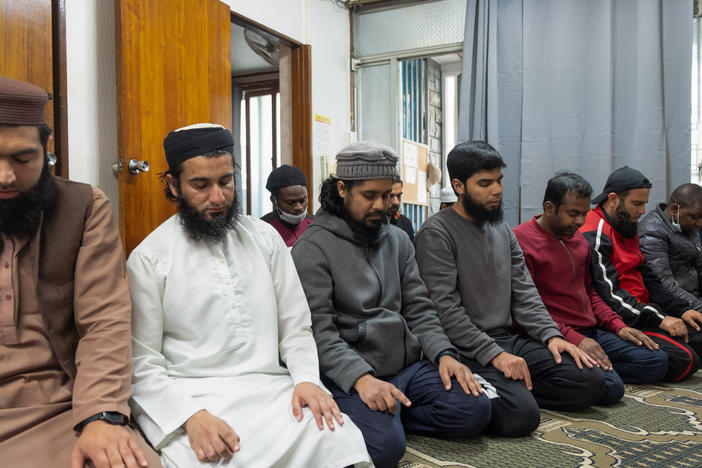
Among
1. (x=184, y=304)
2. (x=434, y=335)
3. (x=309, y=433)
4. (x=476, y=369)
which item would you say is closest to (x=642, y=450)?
(x=476, y=369)

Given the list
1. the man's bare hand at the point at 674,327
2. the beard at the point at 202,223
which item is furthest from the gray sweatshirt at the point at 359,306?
the man's bare hand at the point at 674,327

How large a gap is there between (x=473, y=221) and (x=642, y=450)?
3.61 feet

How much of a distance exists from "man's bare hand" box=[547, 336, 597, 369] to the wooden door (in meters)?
2.05

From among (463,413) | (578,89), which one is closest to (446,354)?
(463,413)

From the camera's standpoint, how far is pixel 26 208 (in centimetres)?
147

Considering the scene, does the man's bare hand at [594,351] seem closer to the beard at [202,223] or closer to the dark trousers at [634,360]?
the dark trousers at [634,360]

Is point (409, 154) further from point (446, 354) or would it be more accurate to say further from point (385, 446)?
point (385, 446)

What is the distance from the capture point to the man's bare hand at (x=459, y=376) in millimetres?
2209

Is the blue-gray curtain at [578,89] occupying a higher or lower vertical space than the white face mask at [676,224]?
higher

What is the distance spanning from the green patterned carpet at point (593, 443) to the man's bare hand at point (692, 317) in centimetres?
89

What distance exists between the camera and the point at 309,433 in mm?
1645

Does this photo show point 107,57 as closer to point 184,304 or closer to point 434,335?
point 184,304

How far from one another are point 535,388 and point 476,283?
1.82ft

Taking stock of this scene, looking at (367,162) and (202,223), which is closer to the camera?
(202,223)
